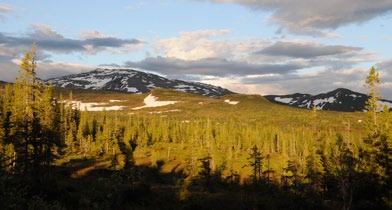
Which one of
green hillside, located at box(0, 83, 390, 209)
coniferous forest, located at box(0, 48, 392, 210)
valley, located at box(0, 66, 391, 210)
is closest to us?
coniferous forest, located at box(0, 48, 392, 210)

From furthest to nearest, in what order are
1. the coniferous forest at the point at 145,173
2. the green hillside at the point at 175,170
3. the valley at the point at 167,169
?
the valley at the point at 167,169, the green hillside at the point at 175,170, the coniferous forest at the point at 145,173

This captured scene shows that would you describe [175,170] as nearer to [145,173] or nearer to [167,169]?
[167,169]

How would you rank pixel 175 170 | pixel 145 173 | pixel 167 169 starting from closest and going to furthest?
pixel 145 173 < pixel 175 170 < pixel 167 169

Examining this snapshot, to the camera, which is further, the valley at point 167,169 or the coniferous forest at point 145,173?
the valley at point 167,169

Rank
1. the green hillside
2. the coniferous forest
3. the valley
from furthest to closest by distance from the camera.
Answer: the valley
the green hillside
the coniferous forest

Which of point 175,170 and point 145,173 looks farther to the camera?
point 175,170

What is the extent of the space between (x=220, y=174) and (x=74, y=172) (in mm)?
40054

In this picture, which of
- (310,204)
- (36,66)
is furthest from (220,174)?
(36,66)

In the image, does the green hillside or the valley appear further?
the valley

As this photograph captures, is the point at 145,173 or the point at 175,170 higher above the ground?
the point at 145,173

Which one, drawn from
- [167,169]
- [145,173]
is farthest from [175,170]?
[145,173]

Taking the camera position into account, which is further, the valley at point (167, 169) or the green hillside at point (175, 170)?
the valley at point (167, 169)

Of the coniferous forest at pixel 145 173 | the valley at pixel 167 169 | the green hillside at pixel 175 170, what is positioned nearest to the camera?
the coniferous forest at pixel 145 173

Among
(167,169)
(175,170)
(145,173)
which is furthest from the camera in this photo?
(167,169)
